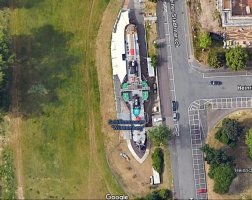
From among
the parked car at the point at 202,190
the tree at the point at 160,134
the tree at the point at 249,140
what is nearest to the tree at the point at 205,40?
the tree at the point at 160,134

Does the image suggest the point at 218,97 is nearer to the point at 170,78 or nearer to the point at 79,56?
the point at 170,78

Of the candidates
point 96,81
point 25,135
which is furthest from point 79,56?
point 25,135

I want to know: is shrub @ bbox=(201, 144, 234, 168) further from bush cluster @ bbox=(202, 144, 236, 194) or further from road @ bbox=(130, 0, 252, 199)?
road @ bbox=(130, 0, 252, 199)

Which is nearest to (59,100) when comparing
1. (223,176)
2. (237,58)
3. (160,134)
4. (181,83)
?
(160,134)

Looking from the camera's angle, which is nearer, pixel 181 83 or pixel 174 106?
pixel 174 106

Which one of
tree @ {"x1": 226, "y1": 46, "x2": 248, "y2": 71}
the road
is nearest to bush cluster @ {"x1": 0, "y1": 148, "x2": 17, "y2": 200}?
the road

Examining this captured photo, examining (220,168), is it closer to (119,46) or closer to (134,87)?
(134,87)
